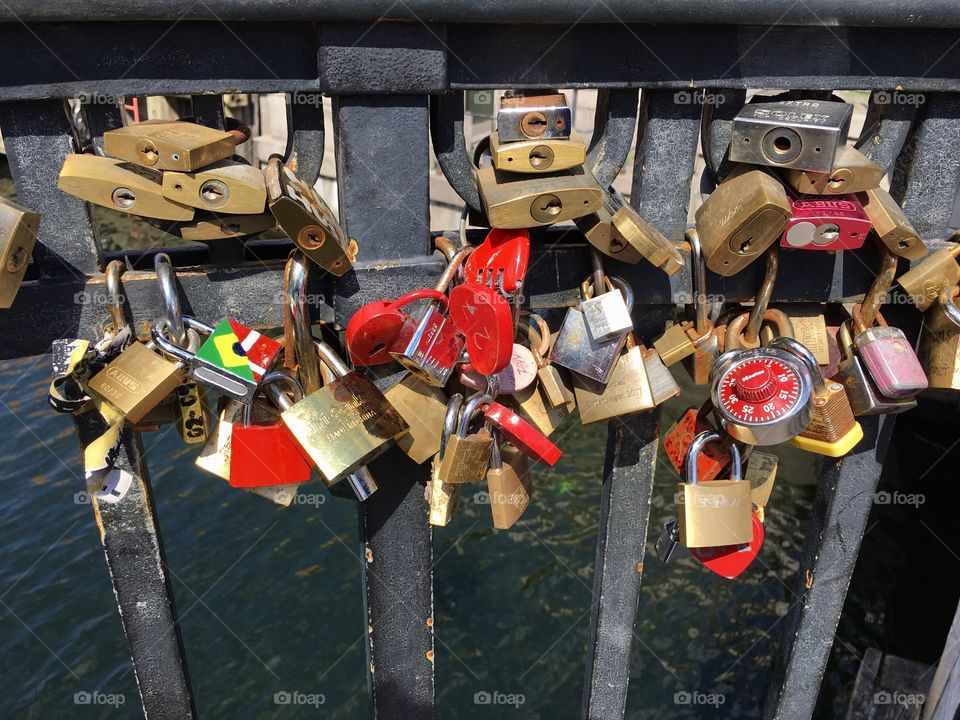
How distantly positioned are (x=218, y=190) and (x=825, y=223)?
4.46 ft

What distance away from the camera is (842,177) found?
192 cm

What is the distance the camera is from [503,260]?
1.86 m

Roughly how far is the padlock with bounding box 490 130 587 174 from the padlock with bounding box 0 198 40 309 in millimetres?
931

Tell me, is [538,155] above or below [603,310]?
above

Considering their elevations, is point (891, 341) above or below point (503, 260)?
below

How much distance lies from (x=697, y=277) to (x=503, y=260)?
0.53 m

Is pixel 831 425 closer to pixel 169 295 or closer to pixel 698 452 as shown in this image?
pixel 698 452

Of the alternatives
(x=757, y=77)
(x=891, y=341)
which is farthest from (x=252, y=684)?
(x=757, y=77)

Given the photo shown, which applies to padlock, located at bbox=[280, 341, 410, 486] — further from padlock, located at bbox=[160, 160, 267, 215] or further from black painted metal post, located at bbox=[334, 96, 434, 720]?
padlock, located at bbox=[160, 160, 267, 215]

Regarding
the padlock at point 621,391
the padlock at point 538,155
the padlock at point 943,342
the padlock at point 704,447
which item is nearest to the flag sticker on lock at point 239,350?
the padlock at point 538,155

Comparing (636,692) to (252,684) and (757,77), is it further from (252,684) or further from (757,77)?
(757,77)

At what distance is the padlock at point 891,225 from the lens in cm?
202

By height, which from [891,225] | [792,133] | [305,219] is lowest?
[891,225]

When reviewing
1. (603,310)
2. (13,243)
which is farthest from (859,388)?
(13,243)
